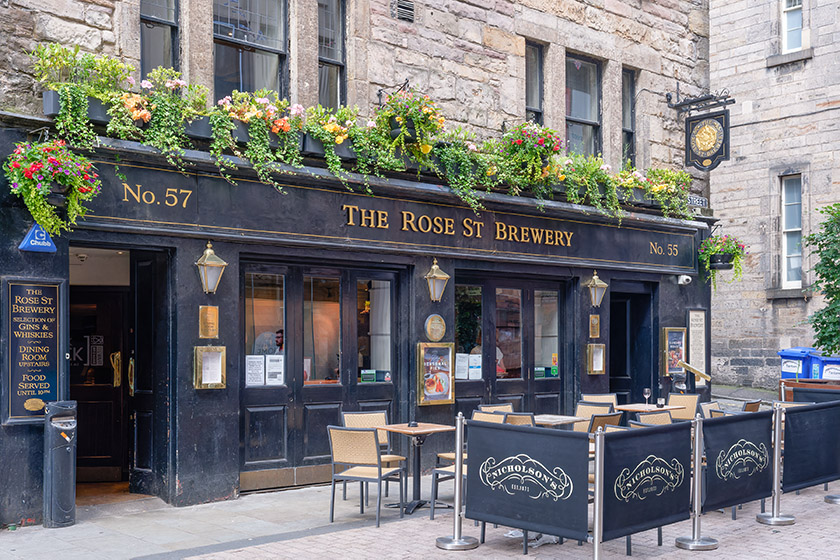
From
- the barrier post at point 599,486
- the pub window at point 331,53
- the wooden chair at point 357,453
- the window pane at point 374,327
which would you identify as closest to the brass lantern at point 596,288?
the window pane at point 374,327

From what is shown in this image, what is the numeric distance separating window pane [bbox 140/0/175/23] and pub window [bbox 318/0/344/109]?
1.92 meters

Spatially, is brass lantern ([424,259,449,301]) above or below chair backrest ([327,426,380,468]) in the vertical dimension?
above

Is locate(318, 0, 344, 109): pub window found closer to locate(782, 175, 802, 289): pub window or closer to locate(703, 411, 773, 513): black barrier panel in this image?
locate(703, 411, 773, 513): black barrier panel

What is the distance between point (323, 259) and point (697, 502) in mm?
5176

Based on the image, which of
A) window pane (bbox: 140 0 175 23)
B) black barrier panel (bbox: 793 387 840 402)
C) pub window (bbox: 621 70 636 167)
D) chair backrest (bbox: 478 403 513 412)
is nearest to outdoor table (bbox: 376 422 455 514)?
chair backrest (bbox: 478 403 513 412)

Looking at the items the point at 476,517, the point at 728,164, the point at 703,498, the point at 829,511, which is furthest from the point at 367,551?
the point at 728,164

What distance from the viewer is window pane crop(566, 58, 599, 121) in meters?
14.3

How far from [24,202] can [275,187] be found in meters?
2.70

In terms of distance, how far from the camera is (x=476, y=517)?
24.0 feet

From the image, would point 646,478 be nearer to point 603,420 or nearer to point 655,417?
point 603,420

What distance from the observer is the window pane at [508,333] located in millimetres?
12953

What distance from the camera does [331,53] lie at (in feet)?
36.9

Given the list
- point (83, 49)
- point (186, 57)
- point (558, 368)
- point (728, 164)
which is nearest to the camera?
point (83, 49)

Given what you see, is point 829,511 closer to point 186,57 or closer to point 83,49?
point 186,57
